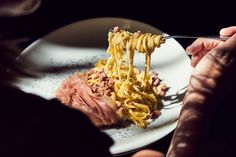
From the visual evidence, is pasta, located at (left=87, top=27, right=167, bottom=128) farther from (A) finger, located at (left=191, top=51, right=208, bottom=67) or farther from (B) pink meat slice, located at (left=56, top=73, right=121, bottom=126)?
(A) finger, located at (left=191, top=51, right=208, bottom=67)

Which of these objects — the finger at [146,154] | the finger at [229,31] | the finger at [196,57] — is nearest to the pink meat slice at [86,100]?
the finger at [146,154]

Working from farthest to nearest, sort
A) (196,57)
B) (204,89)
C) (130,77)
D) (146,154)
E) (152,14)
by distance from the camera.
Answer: (152,14), (130,77), (196,57), (204,89), (146,154)

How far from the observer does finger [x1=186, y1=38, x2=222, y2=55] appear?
56.6 inches

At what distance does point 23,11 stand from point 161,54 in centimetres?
95

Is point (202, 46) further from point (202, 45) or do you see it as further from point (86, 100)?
point (86, 100)

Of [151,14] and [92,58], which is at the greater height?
[151,14]

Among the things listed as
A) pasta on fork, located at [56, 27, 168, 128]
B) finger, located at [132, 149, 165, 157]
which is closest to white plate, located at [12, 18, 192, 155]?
pasta on fork, located at [56, 27, 168, 128]

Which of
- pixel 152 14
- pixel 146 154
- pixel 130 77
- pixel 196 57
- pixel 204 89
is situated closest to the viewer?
pixel 146 154

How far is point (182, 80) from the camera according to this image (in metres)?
1.55

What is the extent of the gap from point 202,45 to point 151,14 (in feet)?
1.34

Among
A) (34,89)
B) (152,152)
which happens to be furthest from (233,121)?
(34,89)

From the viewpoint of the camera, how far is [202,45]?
144 cm

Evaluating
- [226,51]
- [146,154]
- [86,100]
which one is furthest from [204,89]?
[86,100]

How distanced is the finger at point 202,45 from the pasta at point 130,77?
0.40 ft
